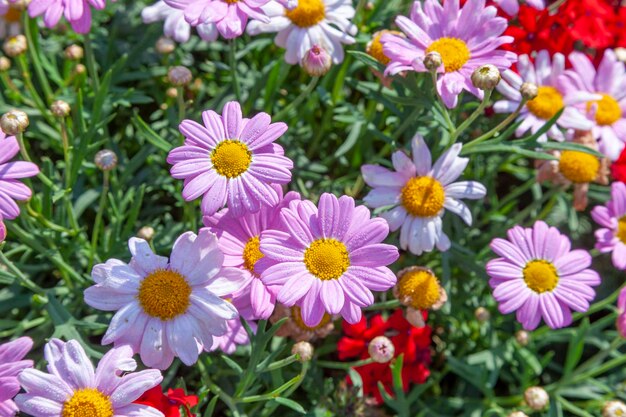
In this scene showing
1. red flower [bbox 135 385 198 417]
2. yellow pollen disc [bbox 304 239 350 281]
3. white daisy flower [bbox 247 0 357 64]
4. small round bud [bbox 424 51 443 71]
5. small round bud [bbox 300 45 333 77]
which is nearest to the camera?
red flower [bbox 135 385 198 417]

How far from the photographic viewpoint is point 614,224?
Answer: 107 inches

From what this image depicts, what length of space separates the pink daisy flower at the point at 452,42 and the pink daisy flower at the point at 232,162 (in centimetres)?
52

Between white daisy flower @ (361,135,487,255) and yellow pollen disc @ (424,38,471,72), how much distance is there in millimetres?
265

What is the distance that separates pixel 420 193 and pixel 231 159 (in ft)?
2.29

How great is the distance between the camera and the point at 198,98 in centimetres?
313

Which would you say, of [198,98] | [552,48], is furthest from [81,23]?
[552,48]

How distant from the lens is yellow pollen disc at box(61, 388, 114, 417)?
183 cm

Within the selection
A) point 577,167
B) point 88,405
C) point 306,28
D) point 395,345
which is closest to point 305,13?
point 306,28

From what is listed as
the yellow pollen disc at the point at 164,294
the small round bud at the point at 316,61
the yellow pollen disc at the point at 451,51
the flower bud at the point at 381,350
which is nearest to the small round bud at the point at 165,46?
the small round bud at the point at 316,61

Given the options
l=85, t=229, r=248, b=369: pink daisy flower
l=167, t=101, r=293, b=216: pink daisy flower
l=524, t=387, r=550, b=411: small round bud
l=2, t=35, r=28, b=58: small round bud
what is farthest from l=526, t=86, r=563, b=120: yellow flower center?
l=2, t=35, r=28, b=58: small round bud

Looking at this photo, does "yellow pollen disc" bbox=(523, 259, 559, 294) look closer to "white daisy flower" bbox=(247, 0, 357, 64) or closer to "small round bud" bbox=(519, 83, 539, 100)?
"small round bud" bbox=(519, 83, 539, 100)

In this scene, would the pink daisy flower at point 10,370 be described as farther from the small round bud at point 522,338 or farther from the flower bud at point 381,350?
the small round bud at point 522,338

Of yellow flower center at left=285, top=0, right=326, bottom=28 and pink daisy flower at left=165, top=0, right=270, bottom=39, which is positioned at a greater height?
pink daisy flower at left=165, top=0, right=270, bottom=39

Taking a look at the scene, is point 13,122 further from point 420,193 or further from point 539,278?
point 539,278
